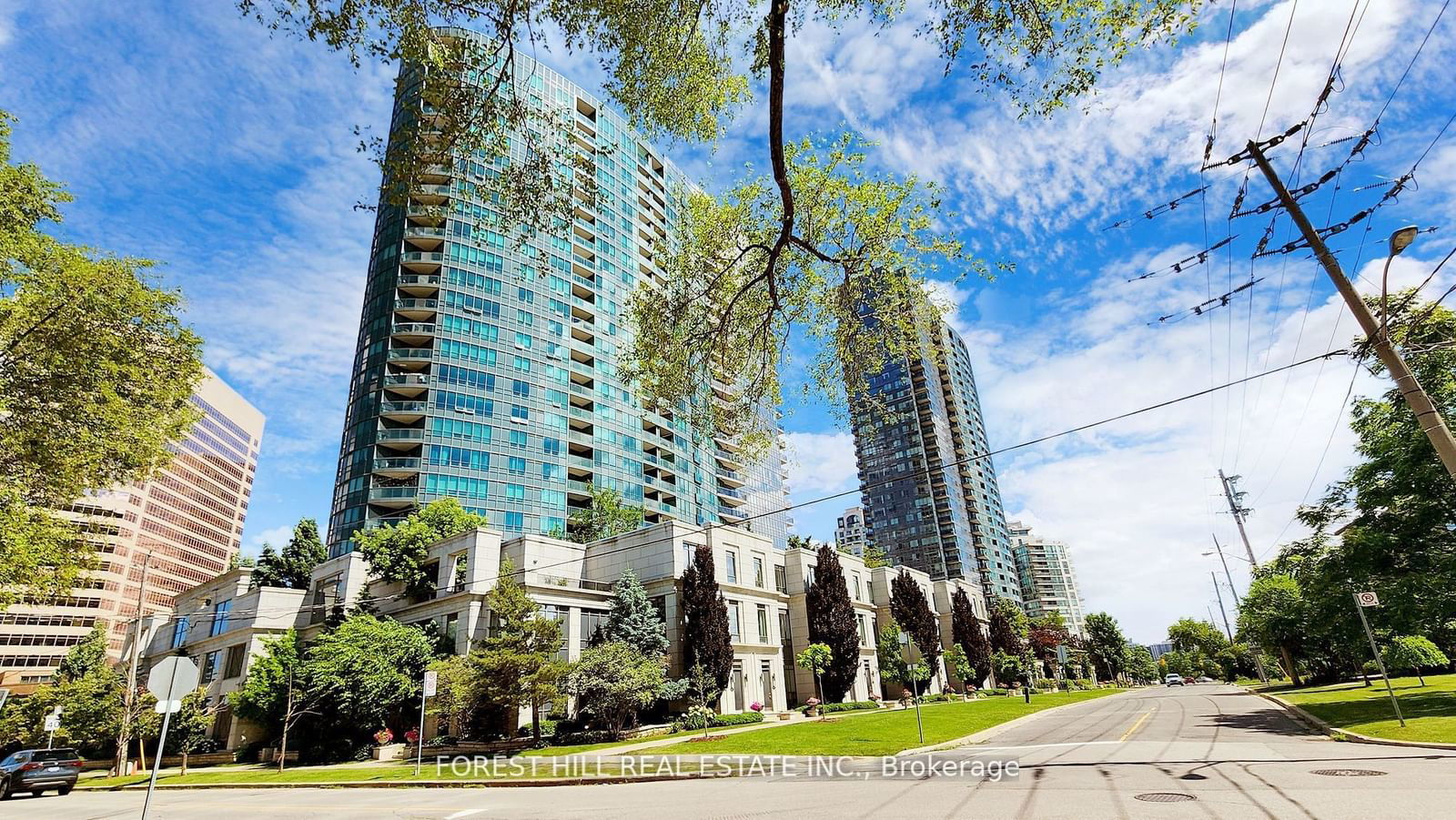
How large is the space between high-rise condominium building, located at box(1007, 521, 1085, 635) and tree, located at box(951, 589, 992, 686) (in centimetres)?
11572

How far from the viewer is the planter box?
2797 centimetres

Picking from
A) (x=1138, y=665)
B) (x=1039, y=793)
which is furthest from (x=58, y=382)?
(x=1138, y=665)

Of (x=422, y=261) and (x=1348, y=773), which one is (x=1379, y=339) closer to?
(x=1348, y=773)

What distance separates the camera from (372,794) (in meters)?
16.1

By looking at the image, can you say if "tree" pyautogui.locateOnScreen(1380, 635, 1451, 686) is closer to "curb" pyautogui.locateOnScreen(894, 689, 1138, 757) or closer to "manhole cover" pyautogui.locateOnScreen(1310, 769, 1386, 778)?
"curb" pyautogui.locateOnScreen(894, 689, 1138, 757)

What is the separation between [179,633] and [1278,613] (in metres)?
72.5

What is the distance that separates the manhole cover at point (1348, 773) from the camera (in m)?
9.94

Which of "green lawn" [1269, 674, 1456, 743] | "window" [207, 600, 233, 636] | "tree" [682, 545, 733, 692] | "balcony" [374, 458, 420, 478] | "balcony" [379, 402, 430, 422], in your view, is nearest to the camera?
"green lawn" [1269, 674, 1456, 743]

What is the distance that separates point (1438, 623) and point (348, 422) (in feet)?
221

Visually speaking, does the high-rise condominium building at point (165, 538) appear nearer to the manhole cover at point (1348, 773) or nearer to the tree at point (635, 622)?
the tree at point (635, 622)

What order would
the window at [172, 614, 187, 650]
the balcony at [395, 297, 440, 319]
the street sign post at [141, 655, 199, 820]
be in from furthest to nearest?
the balcony at [395, 297, 440, 319] < the window at [172, 614, 187, 650] < the street sign post at [141, 655, 199, 820]

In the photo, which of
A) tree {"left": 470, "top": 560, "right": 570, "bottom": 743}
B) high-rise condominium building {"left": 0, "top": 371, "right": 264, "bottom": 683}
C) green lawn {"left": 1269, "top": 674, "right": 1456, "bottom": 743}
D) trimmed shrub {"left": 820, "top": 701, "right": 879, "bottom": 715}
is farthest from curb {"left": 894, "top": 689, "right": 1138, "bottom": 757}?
high-rise condominium building {"left": 0, "top": 371, "right": 264, "bottom": 683}

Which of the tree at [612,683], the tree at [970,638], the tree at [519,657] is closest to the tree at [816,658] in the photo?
the tree at [612,683]

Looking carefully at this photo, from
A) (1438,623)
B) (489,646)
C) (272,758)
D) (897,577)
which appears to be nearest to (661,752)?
(489,646)
